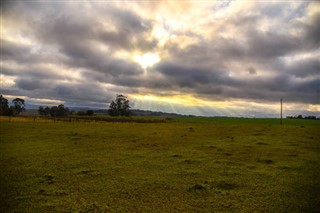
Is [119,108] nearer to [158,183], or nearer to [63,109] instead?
[63,109]

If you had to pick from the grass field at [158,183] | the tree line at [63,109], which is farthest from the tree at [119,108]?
the grass field at [158,183]

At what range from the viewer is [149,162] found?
18.0m

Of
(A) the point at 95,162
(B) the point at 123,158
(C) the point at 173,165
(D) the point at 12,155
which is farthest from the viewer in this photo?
(D) the point at 12,155

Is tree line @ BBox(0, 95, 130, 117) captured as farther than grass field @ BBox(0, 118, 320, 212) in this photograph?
Yes

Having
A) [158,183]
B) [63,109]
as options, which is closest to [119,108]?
[63,109]

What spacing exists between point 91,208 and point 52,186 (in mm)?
3941

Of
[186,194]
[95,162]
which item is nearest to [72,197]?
[186,194]

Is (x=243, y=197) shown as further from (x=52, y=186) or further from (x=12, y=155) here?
(x=12, y=155)

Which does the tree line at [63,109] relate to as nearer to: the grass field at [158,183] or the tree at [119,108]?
the tree at [119,108]

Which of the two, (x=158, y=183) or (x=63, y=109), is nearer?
(x=158, y=183)

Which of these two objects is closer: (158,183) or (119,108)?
(158,183)

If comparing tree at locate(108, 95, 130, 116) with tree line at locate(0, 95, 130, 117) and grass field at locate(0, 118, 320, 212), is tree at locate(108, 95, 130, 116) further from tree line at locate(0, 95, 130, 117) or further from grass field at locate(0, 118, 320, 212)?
grass field at locate(0, 118, 320, 212)

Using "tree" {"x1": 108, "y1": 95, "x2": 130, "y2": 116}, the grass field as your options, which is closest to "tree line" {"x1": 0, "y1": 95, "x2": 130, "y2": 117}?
"tree" {"x1": 108, "y1": 95, "x2": 130, "y2": 116}

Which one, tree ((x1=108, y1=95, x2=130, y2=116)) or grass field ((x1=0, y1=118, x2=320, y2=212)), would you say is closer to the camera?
grass field ((x1=0, y1=118, x2=320, y2=212))
